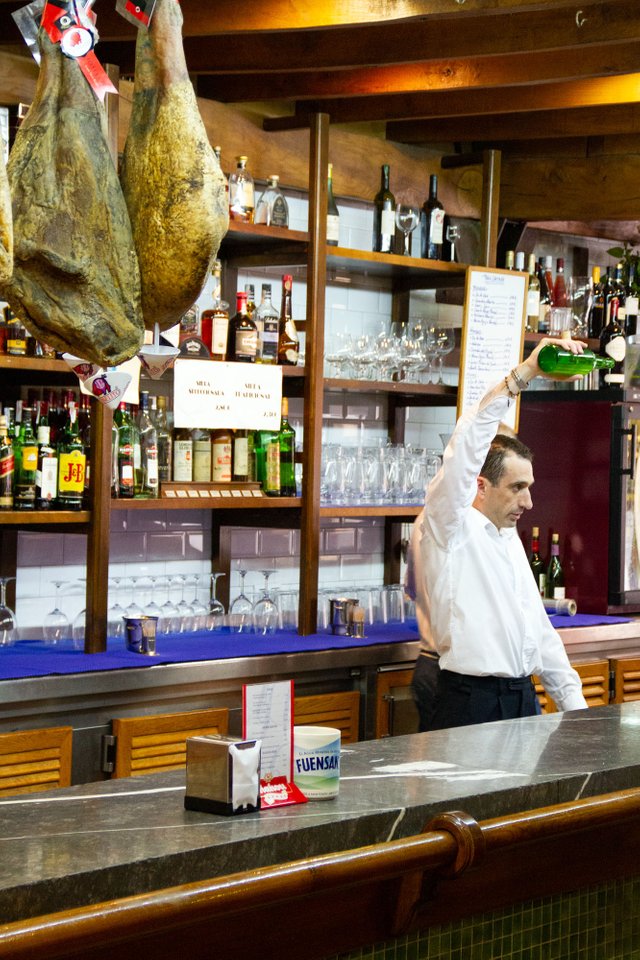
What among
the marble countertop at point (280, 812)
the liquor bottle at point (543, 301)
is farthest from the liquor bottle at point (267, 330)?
the marble countertop at point (280, 812)

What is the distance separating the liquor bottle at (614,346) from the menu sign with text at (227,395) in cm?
202

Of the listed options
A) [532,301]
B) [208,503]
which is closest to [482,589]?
[208,503]

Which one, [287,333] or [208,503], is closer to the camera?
[208,503]

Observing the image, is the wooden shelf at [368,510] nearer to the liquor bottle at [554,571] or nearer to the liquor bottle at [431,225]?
the liquor bottle at [554,571]

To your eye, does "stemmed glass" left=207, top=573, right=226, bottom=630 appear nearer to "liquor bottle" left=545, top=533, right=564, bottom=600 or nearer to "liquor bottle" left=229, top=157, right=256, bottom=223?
"liquor bottle" left=229, top=157, right=256, bottom=223

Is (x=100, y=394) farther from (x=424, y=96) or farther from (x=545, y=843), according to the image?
(x=424, y=96)

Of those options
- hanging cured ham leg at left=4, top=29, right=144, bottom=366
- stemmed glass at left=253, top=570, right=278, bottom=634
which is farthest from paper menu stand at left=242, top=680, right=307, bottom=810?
stemmed glass at left=253, top=570, right=278, bottom=634

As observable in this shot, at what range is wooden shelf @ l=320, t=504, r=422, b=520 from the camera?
515 centimetres

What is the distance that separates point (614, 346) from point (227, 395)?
2302 millimetres

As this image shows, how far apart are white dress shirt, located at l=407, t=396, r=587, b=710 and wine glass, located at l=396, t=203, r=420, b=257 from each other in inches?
72.4

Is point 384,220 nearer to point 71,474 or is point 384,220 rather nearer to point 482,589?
point 71,474

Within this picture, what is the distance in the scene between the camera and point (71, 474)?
434 cm

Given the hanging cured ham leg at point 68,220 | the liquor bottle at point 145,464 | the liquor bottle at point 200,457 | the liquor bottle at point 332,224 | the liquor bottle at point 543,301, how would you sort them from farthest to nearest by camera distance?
the liquor bottle at point 543,301
the liquor bottle at point 332,224
the liquor bottle at point 200,457
the liquor bottle at point 145,464
the hanging cured ham leg at point 68,220

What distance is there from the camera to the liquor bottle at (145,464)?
460 centimetres
